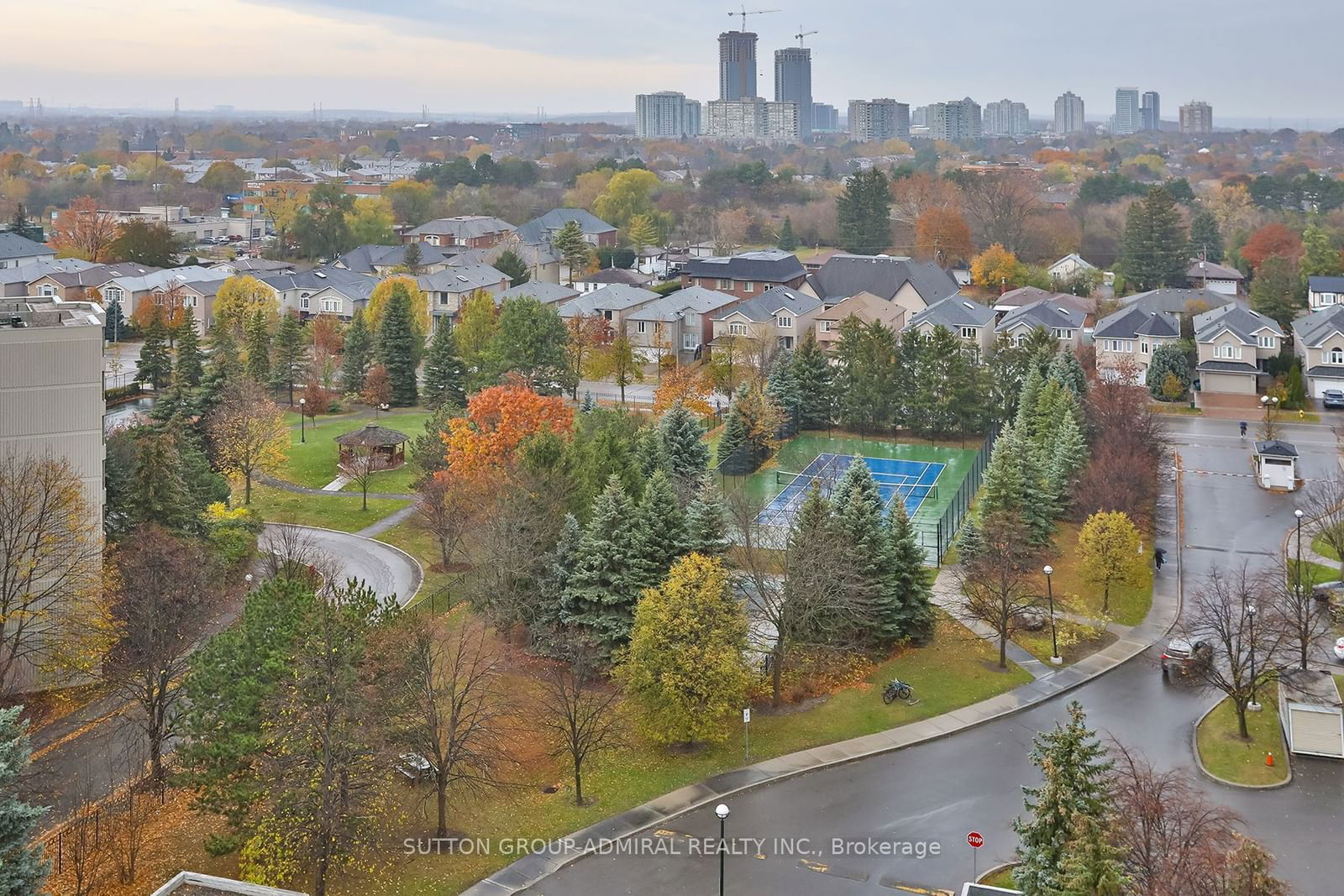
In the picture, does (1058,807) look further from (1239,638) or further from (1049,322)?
(1049,322)

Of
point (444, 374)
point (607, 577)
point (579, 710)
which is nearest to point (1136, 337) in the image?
point (444, 374)

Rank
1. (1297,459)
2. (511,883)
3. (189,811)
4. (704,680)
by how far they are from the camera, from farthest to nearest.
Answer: (1297,459)
(704,680)
(189,811)
(511,883)

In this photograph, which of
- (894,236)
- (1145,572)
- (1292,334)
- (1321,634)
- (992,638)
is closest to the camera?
(1321,634)

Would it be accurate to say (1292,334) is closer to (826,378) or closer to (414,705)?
(826,378)

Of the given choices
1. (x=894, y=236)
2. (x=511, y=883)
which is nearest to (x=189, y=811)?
(x=511, y=883)

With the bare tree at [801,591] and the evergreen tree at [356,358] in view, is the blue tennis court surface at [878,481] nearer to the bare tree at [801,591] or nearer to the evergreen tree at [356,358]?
the bare tree at [801,591]

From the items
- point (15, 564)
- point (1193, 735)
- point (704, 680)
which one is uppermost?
point (15, 564)
